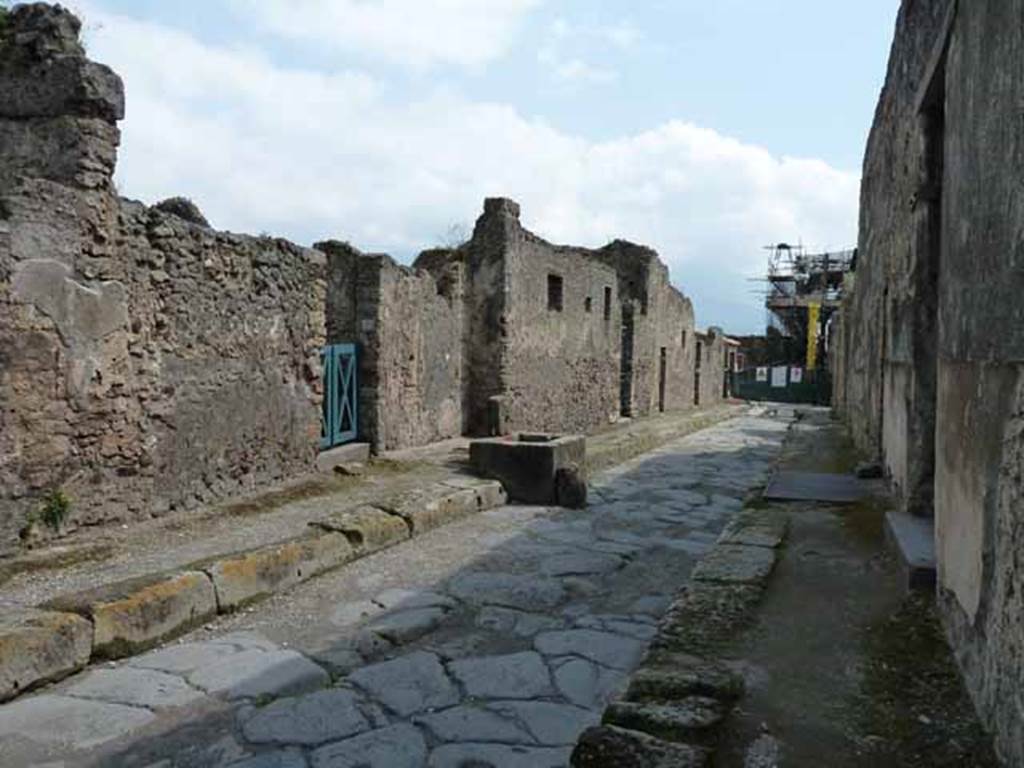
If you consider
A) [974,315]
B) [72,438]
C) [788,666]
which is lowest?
[788,666]

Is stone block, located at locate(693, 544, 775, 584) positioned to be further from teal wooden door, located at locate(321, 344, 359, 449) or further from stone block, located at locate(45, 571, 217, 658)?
teal wooden door, located at locate(321, 344, 359, 449)

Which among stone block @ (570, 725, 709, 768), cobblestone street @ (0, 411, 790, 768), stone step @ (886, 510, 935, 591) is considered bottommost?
cobblestone street @ (0, 411, 790, 768)

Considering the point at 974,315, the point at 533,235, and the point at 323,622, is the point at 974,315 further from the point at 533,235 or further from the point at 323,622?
the point at 533,235

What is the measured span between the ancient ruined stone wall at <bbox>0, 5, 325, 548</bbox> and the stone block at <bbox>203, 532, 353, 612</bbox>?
1.30 meters

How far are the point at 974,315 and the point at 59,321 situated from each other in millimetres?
4685

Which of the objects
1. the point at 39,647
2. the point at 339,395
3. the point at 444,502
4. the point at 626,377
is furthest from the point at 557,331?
the point at 39,647

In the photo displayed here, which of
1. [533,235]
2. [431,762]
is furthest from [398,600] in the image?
[533,235]

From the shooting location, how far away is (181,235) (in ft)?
19.4

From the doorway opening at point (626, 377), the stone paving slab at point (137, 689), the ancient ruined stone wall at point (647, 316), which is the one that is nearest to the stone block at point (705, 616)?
the stone paving slab at point (137, 689)

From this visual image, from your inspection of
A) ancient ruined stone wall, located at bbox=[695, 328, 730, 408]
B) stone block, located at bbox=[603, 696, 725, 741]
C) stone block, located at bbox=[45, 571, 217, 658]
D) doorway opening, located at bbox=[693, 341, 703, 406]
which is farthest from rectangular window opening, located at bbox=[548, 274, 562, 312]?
doorway opening, located at bbox=[693, 341, 703, 406]

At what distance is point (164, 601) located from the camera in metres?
3.87

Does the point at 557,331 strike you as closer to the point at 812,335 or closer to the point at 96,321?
the point at 96,321

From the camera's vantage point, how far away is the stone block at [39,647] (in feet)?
10.4

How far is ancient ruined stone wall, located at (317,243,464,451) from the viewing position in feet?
28.9
